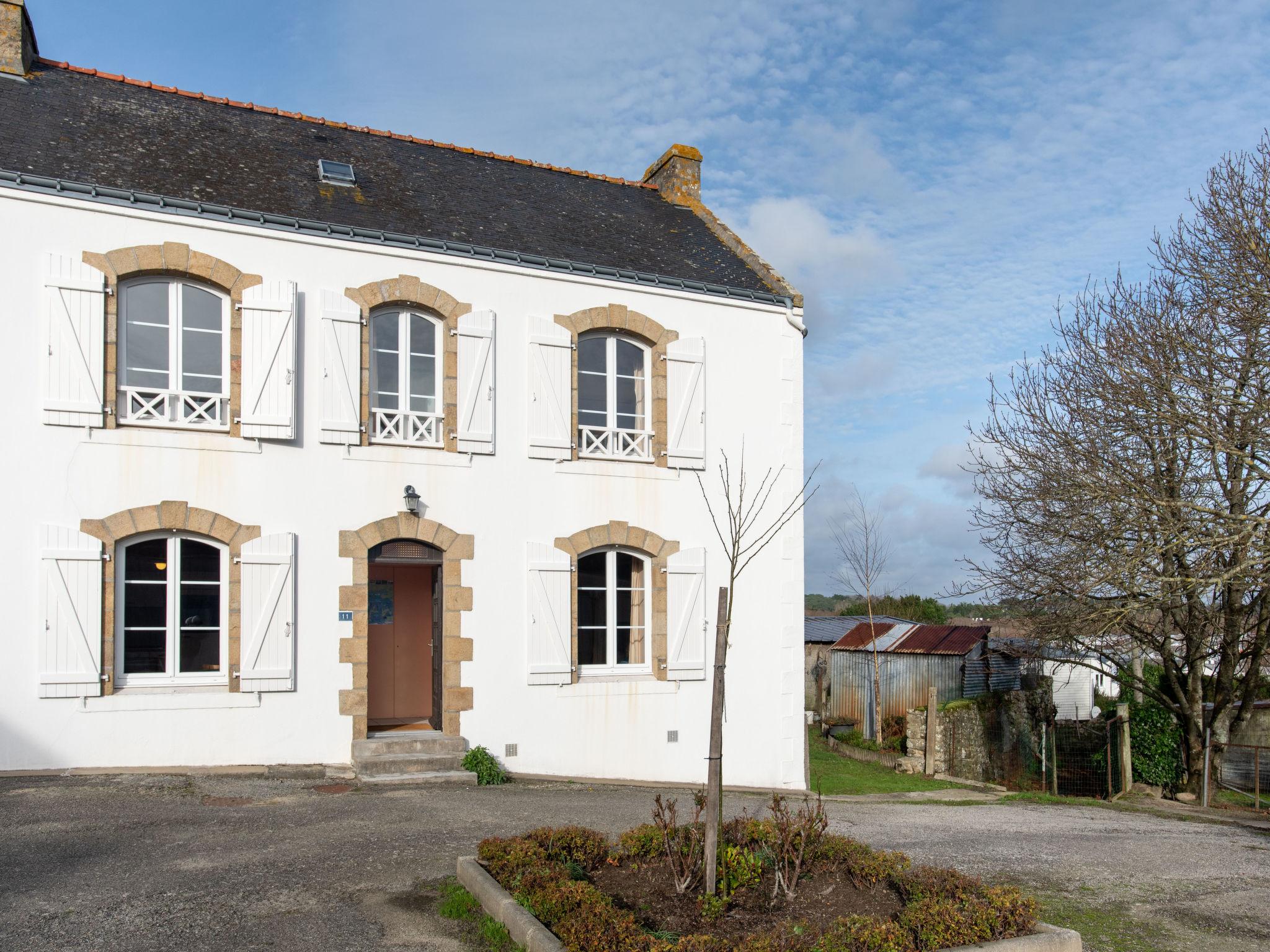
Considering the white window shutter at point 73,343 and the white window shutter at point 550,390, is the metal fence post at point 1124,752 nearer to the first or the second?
the white window shutter at point 550,390

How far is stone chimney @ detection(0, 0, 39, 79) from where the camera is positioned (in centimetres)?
1199

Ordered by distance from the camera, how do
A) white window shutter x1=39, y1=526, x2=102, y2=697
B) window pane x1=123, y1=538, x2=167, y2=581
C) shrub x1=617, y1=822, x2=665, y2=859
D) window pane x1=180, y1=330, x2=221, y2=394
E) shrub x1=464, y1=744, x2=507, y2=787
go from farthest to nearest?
shrub x1=464, y1=744, x2=507, y2=787, window pane x1=180, y1=330, x2=221, y2=394, window pane x1=123, y1=538, x2=167, y2=581, white window shutter x1=39, y1=526, x2=102, y2=697, shrub x1=617, y1=822, x2=665, y2=859

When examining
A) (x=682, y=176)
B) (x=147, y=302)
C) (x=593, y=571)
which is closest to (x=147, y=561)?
(x=147, y=302)

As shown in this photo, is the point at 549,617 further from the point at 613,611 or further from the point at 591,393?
the point at 591,393

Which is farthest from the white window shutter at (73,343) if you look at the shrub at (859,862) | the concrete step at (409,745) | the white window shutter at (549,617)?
the shrub at (859,862)

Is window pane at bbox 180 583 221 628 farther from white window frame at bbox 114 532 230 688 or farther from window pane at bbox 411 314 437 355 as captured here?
window pane at bbox 411 314 437 355

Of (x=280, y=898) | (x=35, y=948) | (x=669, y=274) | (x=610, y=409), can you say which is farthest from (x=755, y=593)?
(x=35, y=948)

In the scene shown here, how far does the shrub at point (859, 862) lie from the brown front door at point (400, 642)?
24.1ft

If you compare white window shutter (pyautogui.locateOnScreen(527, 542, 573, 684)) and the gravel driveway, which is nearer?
the gravel driveway

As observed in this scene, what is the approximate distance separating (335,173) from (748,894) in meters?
10.1

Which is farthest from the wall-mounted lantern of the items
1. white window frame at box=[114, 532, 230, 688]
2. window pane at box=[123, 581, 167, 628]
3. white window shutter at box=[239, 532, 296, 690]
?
window pane at box=[123, 581, 167, 628]

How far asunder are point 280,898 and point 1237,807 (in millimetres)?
14570

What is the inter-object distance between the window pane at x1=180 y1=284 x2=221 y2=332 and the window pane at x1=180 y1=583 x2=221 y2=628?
2688 mm

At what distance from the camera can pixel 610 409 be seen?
1286cm
